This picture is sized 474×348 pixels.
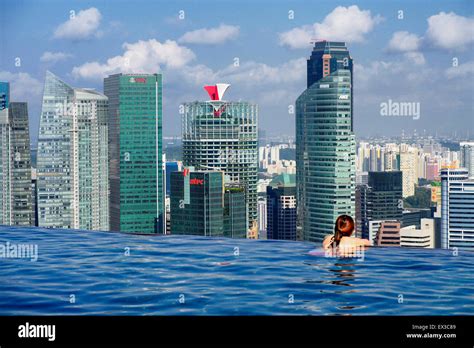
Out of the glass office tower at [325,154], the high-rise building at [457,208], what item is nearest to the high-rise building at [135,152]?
the glass office tower at [325,154]

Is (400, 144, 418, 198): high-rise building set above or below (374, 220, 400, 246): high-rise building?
above

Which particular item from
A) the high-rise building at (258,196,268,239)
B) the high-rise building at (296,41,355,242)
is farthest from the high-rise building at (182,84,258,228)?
the high-rise building at (296,41,355,242)

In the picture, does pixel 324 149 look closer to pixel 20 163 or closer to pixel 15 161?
pixel 20 163

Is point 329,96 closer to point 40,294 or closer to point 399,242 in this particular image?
point 399,242

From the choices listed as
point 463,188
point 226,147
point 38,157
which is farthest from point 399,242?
point 38,157

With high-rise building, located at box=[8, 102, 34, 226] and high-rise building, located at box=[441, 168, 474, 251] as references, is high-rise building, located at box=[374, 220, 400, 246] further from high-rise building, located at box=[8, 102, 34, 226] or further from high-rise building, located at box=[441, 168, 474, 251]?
high-rise building, located at box=[8, 102, 34, 226]
